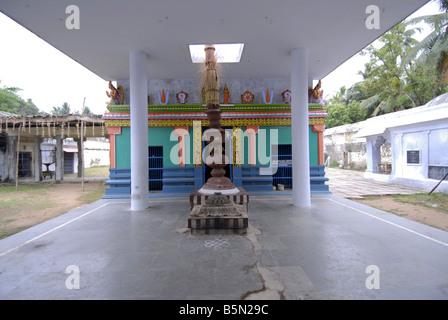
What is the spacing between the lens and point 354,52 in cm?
723

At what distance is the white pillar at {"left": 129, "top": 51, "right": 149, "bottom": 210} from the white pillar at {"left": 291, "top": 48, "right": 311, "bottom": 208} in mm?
4471

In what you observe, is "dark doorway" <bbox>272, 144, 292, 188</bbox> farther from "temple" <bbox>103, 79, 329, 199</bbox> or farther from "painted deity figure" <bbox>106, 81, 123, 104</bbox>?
"painted deity figure" <bbox>106, 81, 123, 104</bbox>

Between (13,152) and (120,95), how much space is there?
40.8 feet

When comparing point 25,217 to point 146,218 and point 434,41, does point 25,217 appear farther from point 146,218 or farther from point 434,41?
point 434,41

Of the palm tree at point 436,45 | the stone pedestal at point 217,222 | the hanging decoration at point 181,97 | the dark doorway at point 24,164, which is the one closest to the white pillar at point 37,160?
the dark doorway at point 24,164

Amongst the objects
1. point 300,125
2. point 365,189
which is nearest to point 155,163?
point 300,125

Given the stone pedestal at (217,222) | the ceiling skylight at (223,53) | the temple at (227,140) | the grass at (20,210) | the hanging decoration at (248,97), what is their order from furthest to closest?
the hanging decoration at (248,97), the temple at (227,140), the ceiling skylight at (223,53), the grass at (20,210), the stone pedestal at (217,222)

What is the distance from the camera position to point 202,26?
228 inches

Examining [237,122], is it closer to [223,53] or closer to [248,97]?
[248,97]

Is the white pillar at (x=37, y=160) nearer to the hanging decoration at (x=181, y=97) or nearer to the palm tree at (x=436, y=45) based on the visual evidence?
the hanging decoration at (x=181, y=97)

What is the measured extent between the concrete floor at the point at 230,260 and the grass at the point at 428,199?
3.28m

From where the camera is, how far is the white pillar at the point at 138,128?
6758mm
